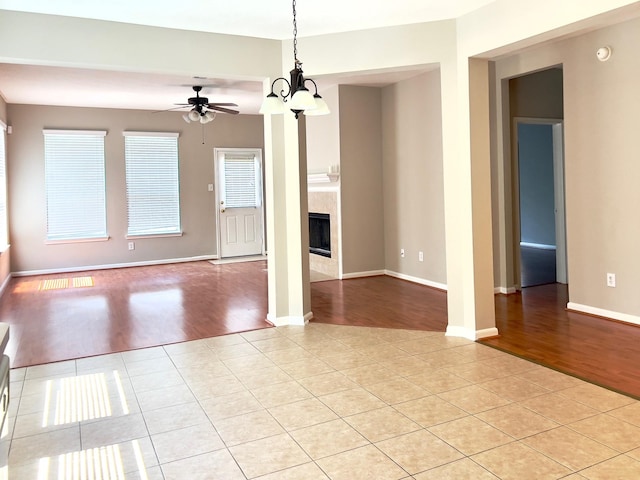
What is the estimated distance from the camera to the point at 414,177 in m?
6.90

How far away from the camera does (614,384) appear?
3285mm

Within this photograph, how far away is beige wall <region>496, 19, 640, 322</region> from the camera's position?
459 cm

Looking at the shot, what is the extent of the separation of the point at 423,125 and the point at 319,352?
12.2 ft

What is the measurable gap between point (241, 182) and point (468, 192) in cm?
618

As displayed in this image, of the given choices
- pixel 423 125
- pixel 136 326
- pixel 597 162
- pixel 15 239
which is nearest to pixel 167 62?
pixel 136 326

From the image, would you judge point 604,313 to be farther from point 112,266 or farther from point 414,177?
point 112,266

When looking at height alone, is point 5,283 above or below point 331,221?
below

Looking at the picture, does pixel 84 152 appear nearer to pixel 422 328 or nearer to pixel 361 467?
pixel 422 328

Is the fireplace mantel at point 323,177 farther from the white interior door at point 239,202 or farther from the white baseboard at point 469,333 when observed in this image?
the white baseboard at point 469,333

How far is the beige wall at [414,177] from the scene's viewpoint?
6.49 meters

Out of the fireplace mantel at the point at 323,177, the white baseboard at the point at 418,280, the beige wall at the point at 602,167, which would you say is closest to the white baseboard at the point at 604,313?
the beige wall at the point at 602,167

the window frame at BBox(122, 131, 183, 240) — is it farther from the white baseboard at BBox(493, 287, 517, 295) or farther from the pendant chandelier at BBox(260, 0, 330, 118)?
the pendant chandelier at BBox(260, 0, 330, 118)

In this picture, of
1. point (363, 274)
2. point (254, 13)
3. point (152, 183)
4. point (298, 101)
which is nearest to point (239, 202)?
point (152, 183)

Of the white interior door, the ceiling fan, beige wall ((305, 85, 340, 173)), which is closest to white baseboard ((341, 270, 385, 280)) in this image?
beige wall ((305, 85, 340, 173))
